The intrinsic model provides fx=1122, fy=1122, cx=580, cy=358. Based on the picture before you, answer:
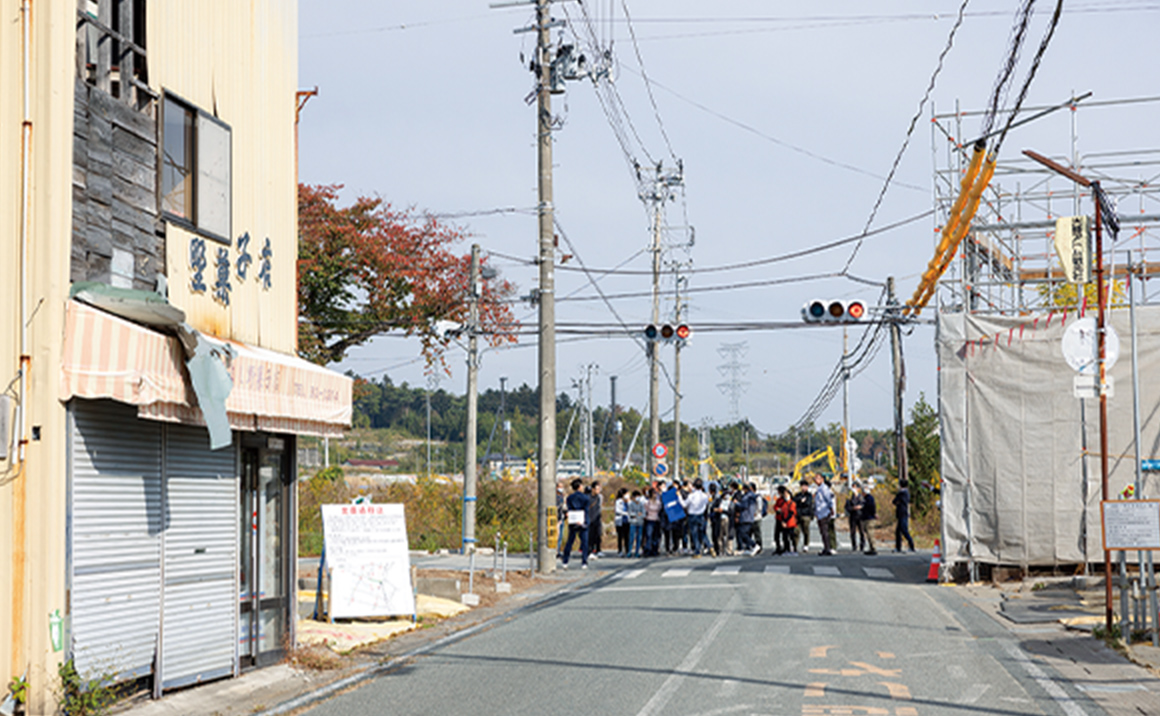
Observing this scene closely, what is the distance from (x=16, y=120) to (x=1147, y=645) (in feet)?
40.5

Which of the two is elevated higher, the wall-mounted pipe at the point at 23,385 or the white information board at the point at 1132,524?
the wall-mounted pipe at the point at 23,385

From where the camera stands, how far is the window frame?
10.5 m

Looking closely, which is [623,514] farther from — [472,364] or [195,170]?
[195,170]

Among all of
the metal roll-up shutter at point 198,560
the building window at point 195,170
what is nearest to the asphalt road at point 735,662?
the metal roll-up shutter at point 198,560

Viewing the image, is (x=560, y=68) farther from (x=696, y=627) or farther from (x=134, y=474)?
(x=134, y=474)

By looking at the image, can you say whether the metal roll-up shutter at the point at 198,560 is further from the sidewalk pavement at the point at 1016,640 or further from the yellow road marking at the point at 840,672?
the yellow road marking at the point at 840,672

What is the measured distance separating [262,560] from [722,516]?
17.4 m

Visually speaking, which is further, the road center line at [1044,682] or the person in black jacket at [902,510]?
the person in black jacket at [902,510]

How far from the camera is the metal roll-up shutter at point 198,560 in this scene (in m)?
10.2

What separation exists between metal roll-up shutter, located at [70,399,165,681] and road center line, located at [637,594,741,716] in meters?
4.32

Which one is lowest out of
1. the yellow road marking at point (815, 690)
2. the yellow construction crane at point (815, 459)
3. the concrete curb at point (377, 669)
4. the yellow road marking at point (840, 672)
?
the yellow construction crane at point (815, 459)

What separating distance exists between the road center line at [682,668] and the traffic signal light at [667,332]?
1168 centimetres

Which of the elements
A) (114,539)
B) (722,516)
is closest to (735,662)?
(114,539)

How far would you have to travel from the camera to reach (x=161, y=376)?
30.3 feet
